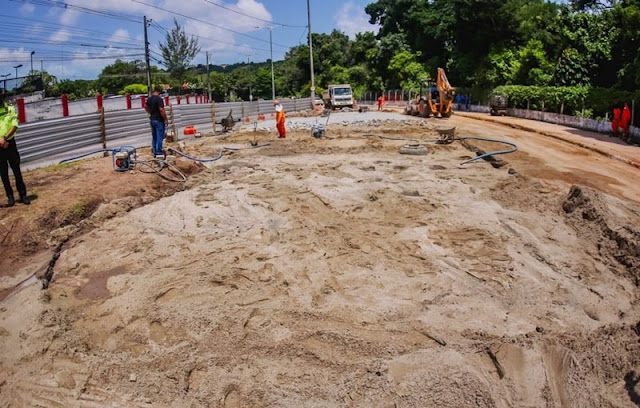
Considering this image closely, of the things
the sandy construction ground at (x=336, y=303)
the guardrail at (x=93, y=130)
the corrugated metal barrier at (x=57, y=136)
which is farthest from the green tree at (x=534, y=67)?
the corrugated metal barrier at (x=57, y=136)

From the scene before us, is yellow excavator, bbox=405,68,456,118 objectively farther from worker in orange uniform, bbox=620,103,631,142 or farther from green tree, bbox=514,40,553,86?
worker in orange uniform, bbox=620,103,631,142

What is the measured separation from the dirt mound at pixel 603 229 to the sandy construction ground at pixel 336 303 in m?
0.03

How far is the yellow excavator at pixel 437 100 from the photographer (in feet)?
92.5

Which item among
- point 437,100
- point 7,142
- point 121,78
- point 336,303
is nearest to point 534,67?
point 437,100

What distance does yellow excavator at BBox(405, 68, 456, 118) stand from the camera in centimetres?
2819

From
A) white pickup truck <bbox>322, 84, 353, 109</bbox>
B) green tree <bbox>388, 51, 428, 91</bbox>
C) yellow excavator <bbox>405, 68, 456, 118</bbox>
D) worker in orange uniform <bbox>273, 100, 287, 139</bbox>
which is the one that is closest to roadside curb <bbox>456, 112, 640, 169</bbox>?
yellow excavator <bbox>405, 68, 456, 118</bbox>

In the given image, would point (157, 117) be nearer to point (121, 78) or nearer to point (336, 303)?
point (336, 303)

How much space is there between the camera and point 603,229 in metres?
7.89

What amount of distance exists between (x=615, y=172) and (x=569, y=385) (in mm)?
11155

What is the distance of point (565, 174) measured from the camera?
12.6 metres

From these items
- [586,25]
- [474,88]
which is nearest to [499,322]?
[586,25]

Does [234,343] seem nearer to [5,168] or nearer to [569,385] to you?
[569,385]

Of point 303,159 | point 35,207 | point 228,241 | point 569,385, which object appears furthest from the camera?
point 303,159

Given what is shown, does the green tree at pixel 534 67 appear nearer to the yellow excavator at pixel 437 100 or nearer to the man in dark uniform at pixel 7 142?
the yellow excavator at pixel 437 100
